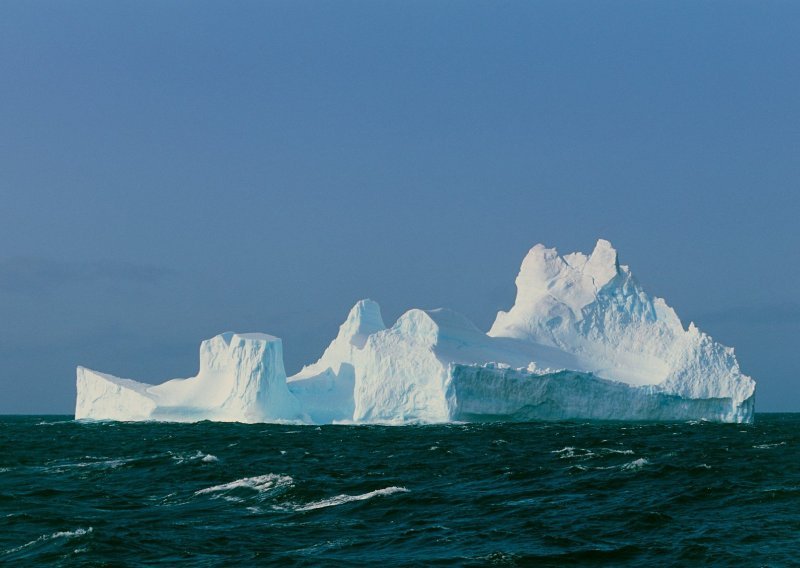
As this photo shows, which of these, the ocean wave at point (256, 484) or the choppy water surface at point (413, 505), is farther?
the ocean wave at point (256, 484)

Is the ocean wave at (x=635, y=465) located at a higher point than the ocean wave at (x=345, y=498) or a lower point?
higher

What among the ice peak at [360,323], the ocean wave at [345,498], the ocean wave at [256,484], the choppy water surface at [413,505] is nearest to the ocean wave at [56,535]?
the choppy water surface at [413,505]

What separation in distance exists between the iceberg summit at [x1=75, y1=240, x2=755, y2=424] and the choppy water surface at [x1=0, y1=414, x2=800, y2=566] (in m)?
17.0

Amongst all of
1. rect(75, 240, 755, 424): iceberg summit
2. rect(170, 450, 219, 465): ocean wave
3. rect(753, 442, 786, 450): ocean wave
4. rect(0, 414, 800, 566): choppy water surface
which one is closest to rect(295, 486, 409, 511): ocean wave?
rect(0, 414, 800, 566): choppy water surface

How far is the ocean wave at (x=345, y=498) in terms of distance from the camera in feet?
62.0

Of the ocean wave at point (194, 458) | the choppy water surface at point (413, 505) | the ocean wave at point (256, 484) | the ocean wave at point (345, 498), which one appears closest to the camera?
the choppy water surface at point (413, 505)

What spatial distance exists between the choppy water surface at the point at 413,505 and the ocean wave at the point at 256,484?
0.07 meters

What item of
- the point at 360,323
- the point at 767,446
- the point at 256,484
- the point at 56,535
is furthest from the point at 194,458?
the point at 360,323

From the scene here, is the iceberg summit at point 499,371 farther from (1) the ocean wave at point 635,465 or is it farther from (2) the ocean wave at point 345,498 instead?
(2) the ocean wave at point 345,498

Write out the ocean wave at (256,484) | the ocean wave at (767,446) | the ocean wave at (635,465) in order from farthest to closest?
the ocean wave at (767,446) → the ocean wave at (635,465) → the ocean wave at (256,484)

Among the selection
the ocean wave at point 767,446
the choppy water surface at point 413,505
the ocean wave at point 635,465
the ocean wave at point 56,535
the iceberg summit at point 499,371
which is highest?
the iceberg summit at point 499,371

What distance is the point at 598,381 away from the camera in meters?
49.2

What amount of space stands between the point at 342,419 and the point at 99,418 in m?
16.5

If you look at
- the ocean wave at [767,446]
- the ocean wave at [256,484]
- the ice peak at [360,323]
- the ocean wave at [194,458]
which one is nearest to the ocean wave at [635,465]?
the ocean wave at [767,446]
